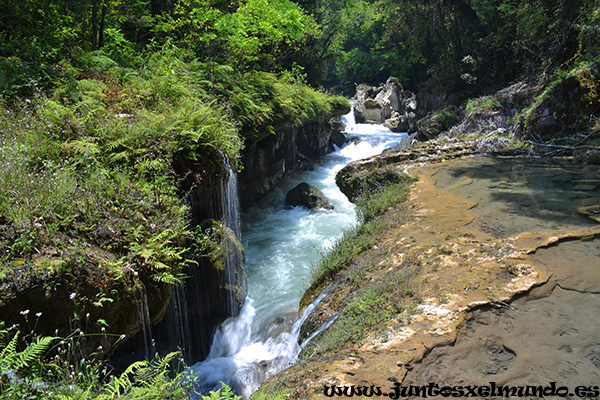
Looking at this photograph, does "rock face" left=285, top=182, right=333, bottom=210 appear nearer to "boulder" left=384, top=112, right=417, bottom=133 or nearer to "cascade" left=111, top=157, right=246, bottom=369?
"cascade" left=111, top=157, right=246, bottom=369

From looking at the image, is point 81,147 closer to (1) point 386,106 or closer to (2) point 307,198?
(2) point 307,198

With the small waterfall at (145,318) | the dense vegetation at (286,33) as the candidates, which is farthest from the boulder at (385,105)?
the small waterfall at (145,318)

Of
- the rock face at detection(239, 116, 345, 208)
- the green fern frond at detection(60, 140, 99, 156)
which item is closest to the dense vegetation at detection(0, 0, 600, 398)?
the green fern frond at detection(60, 140, 99, 156)

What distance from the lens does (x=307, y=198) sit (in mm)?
15172

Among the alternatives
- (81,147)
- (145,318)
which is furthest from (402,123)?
(145,318)

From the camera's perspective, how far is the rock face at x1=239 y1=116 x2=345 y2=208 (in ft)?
47.7

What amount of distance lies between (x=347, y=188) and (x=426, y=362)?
7790 millimetres

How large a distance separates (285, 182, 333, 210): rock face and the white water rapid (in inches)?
12.3

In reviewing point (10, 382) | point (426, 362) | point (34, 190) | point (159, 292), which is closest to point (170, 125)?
point (34, 190)

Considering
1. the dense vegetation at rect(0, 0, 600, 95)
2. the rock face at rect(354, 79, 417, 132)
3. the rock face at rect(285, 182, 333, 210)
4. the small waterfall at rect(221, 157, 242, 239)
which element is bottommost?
the rock face at rect(285, 182, 333, 210)

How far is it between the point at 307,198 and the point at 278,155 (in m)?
3.13

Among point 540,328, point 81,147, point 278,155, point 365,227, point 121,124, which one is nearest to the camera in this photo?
point 540,328

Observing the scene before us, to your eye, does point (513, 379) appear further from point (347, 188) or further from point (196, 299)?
point (347, 188)

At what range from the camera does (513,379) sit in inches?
138
